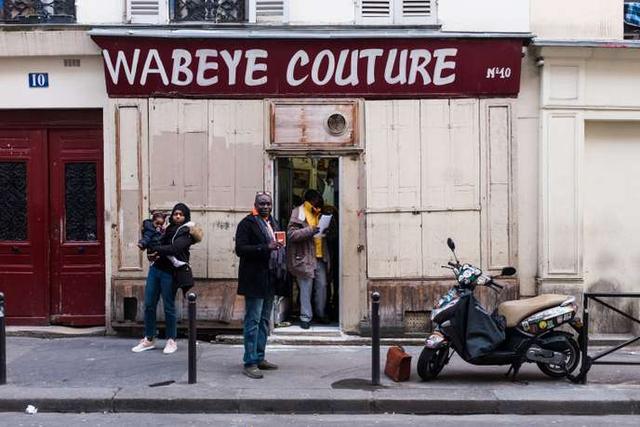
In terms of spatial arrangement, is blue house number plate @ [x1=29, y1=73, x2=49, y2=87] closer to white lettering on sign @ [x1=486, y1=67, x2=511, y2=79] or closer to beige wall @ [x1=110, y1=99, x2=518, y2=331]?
beige wall @ [x1=110, y1=99, x2=518, y2=331]

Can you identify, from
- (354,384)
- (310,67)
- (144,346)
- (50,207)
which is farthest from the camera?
(50,207)

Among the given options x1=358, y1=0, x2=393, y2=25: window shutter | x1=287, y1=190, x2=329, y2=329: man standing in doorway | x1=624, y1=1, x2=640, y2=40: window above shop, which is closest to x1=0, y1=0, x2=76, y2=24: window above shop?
x1=358, y1=0, x2=393, y2=25: window shutter

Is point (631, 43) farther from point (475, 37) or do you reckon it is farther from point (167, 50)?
point (167, 50)

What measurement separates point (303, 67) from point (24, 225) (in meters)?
4.35

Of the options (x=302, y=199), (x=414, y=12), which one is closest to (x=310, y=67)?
(x=414, y=12)

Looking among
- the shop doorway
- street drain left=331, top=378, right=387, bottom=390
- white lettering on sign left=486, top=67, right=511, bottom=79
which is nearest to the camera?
street drain left=331, top=378, right=387, bottom=390

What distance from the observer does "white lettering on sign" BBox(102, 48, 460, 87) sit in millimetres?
10852

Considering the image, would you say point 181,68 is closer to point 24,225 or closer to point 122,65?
point 122,65

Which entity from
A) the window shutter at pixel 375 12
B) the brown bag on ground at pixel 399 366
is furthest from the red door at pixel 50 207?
the brown bag on ground at pixel 399 366

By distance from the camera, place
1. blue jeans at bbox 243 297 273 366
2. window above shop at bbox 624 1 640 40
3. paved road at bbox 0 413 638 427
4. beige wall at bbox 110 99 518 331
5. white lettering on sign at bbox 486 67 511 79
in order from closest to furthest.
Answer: paved road at bbox 0 413 638 427 → blue jeans at bbox 243 297 273 366 → white lettering on sign at bbox 486 67 511 79 → beige wall at bbox 110 99 518 331 → window above shop at bbox 624 1 640 40

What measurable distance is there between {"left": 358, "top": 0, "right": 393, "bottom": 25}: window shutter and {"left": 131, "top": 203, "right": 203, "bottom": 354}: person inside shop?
348 cm

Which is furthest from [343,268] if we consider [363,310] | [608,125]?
[608,125]

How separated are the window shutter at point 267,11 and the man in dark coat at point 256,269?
119 inches

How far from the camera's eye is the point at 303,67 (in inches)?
430
